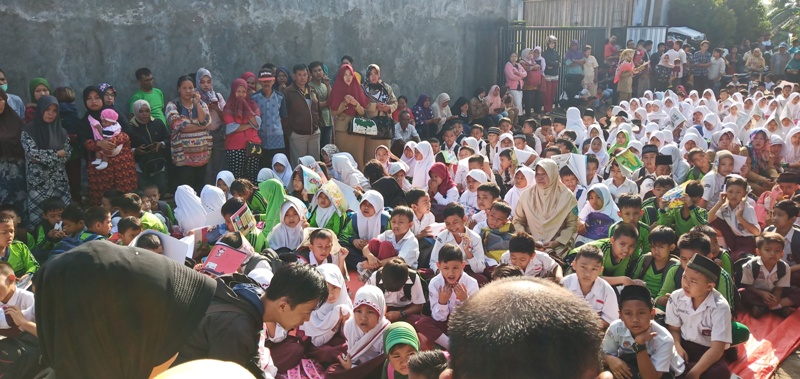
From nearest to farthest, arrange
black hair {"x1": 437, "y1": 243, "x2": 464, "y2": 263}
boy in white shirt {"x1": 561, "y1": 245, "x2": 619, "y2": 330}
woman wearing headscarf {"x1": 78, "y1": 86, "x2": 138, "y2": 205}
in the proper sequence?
boy in white shirt {"x1": 561, "y1": 245, "x2": 619, "y2": 330} < black hair {"x1": 437, "y1": 243, "x2": 464, "y2": 263} < woman wearing headscarf {"x1": 78, "y1": 86, "x2": 138, "y2": 205}

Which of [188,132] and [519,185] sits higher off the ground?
[188,132]

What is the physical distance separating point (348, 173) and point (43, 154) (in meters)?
2.88

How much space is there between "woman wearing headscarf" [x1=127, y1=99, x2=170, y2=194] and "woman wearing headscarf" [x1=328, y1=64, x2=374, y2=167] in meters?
2.06

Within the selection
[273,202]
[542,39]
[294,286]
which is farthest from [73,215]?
[542,39]

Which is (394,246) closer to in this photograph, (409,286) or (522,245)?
(409,286)

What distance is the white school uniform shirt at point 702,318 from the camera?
12.9 feet

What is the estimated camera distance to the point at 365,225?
5996 millimetres

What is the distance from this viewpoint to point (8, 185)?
→ 6016mm

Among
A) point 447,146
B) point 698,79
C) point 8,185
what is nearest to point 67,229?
point 8,185

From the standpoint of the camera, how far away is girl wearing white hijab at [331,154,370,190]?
7.25 meters

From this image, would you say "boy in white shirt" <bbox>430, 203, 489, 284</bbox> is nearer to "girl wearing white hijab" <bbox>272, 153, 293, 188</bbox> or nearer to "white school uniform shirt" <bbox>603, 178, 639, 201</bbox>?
"white school uniform shirt" <bbox>603, 178, 639, 201</bbox>

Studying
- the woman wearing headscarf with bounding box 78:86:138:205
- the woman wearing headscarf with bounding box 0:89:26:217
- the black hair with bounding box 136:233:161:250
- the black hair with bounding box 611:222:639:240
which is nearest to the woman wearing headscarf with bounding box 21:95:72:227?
the woman wearing headscarf with bounding box 0:89:26:217

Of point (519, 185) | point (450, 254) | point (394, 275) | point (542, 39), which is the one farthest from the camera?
point (542, 39)

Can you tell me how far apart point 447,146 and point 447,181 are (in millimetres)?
2161
